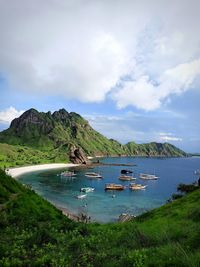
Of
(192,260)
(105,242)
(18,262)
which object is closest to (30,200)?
(105,242)

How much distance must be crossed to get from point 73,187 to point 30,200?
4415 inches

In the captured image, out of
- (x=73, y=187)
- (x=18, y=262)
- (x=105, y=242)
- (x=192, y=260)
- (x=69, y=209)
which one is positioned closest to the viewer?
(x=192, y=260)

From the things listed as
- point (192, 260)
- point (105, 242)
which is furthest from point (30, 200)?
point (192, 260)

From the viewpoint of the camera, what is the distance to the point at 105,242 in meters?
18.9

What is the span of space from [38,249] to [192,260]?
8.82 m

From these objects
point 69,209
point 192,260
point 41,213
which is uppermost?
point 192,260

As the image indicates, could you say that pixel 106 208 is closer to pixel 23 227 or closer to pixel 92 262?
pixel 23 227

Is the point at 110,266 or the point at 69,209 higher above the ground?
the point at 110,266

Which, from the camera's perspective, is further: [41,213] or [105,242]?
[41,213]

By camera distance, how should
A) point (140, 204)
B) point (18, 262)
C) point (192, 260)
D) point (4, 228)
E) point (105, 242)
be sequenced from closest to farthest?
point (192, 260)
point (18, 262)
point (105, 242)
point (4, 228)
point (140, 204)

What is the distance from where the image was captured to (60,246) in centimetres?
1719

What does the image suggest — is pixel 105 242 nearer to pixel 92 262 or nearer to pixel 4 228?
pixel 92 262

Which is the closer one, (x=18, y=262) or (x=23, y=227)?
(x=18, y=262)

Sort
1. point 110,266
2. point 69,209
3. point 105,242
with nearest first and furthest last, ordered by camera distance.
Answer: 1. point 110,266
2. point 105,242
3. point 69,209
